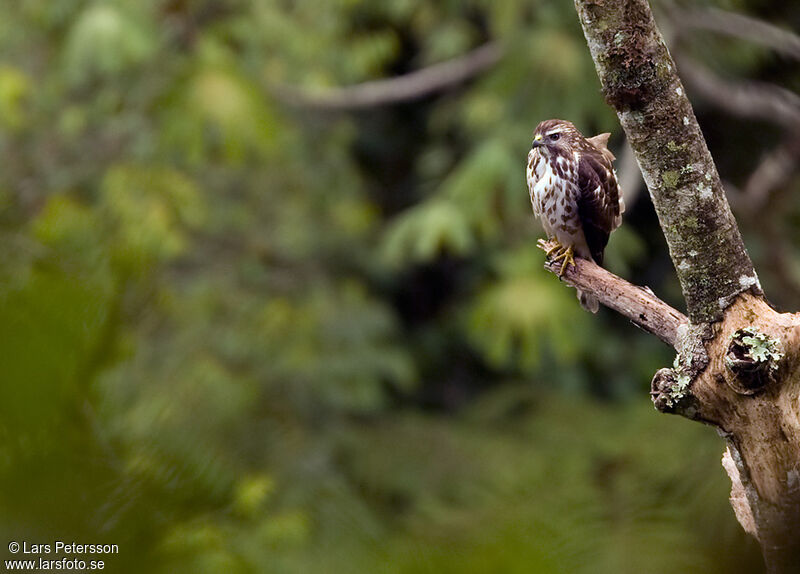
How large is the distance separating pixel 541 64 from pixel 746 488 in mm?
3926

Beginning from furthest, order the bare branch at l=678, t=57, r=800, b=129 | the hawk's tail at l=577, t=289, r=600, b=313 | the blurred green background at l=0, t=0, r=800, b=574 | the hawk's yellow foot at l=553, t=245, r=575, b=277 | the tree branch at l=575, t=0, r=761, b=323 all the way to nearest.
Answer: the blurred green background at l=0, t=0, r=800, b=574 → the bare branch at l=678, t=57, r=800, b=129 → the hawk's tail at l=577, t=289, r=600, b=313 → the hawk's yellow foot at l=553, t=245, r=575, b=277 → the tree branch at l=575, t=0, r=761, b=323

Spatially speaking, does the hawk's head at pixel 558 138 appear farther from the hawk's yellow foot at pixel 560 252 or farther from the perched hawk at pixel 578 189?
the hawk's yellow foot at pixel 560 252

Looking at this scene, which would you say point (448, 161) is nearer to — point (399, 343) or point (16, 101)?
point (399, 343)

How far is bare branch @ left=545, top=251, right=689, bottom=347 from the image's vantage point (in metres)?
1.29

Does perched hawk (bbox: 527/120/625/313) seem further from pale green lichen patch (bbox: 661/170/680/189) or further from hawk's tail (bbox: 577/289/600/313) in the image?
pale green lichen patch (bbox: 661/170/680/189)

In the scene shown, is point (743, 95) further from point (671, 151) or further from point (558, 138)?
point (671, 151)

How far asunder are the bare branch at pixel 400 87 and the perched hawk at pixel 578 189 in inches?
150

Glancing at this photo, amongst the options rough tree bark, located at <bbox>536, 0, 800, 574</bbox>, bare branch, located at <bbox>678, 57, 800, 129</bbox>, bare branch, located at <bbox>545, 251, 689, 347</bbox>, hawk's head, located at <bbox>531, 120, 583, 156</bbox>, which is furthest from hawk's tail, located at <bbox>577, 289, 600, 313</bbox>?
bare branch, located at <bbox>678, 57, 800, 129</bbox>

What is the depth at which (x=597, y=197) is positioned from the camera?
1887 mm

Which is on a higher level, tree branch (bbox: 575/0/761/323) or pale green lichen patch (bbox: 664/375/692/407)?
tree branch (bbox: 575/0/761/323)

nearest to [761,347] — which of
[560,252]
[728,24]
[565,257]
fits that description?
[565,257]

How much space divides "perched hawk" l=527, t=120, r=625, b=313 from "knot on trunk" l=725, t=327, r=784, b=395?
74cm

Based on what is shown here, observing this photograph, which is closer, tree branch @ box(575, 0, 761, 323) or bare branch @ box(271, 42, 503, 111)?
tree branch @ box(575, 0, 761, 323)

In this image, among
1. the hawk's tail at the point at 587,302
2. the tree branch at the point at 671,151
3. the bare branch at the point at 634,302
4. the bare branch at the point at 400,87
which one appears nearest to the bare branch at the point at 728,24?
the bare branch at the point at 400,87
